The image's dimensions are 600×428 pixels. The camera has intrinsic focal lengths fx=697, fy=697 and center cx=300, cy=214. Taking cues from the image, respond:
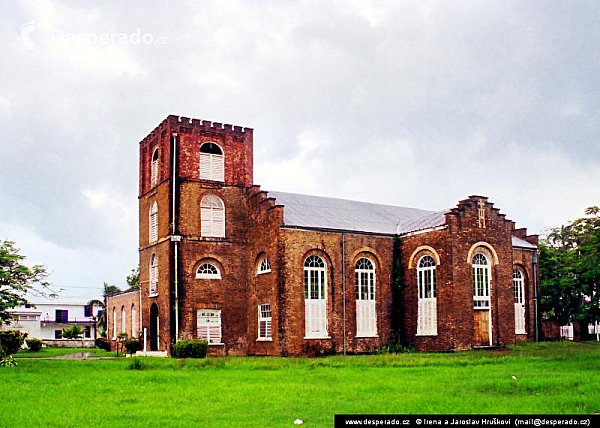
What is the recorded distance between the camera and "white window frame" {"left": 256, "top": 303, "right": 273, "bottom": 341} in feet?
108

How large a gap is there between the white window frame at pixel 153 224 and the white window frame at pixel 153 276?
940mm

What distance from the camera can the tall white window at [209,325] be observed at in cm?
3353

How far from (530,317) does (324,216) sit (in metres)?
13.5

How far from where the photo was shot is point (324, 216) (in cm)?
3512

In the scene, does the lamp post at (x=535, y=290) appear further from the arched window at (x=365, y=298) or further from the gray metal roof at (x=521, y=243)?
the arched window at (x=365, y=298)

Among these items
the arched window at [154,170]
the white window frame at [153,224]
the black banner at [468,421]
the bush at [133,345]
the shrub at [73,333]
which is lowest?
the shrub at [73,333]

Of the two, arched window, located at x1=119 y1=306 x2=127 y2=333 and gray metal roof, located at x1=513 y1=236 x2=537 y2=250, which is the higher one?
gray metal roof, located at x1=513 y1=236 x2=537 y2=250

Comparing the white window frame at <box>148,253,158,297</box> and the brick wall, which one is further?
the brick wall

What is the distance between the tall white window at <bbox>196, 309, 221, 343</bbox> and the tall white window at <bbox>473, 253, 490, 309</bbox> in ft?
40.5

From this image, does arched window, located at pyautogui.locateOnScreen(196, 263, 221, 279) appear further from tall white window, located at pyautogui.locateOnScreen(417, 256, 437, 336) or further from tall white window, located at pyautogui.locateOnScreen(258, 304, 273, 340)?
tall white window, located at pyautogui.locateOnScreen(417, 256, 437, 336)

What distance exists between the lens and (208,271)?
34094 mm

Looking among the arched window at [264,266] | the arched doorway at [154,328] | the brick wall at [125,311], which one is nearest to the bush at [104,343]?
the brick wall at [125,311]

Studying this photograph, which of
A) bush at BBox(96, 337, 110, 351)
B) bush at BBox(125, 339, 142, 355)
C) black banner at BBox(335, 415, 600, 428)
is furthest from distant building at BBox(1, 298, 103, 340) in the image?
black banner at BBox(335, 415, 600, 428)

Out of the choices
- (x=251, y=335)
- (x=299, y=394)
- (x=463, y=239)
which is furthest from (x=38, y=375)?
(x=463, y=239)
